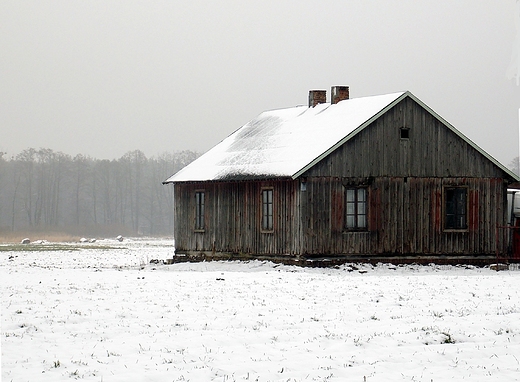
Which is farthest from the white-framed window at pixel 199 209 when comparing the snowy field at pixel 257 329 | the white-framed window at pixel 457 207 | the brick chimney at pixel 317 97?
the snowy field at pixel 257 329

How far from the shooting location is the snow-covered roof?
31.8 metres

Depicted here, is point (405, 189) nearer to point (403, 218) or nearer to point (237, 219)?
point (403, 218)

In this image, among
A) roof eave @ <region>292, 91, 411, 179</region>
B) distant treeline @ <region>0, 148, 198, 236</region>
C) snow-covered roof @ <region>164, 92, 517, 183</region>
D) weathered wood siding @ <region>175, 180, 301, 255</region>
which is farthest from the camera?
distant treeline @ <region>0, 148, 198, 236</region>

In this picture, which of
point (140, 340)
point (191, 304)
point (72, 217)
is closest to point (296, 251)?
point (191, 304)

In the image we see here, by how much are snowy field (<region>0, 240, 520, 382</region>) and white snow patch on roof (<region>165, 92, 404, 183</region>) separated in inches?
297

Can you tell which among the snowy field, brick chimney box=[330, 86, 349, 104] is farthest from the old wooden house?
the snowy field

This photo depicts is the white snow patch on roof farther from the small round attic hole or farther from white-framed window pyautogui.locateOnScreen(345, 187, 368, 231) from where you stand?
white-framed window pyautogui.locateOnScreen(345, 187, 368, 231)

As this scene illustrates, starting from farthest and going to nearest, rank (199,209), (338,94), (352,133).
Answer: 1. (338,94)
2. (199,209)
3. (352,133)

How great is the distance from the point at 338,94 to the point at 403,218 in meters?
7.57

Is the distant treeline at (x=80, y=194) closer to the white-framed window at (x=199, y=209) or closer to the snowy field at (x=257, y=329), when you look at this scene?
the white-framed window at (x=199, y=209)

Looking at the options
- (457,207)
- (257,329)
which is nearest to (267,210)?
(457,207)

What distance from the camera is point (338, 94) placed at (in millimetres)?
37625

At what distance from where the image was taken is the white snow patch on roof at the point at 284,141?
32.3 meters

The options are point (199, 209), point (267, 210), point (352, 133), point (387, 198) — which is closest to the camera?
point (352, 133)
